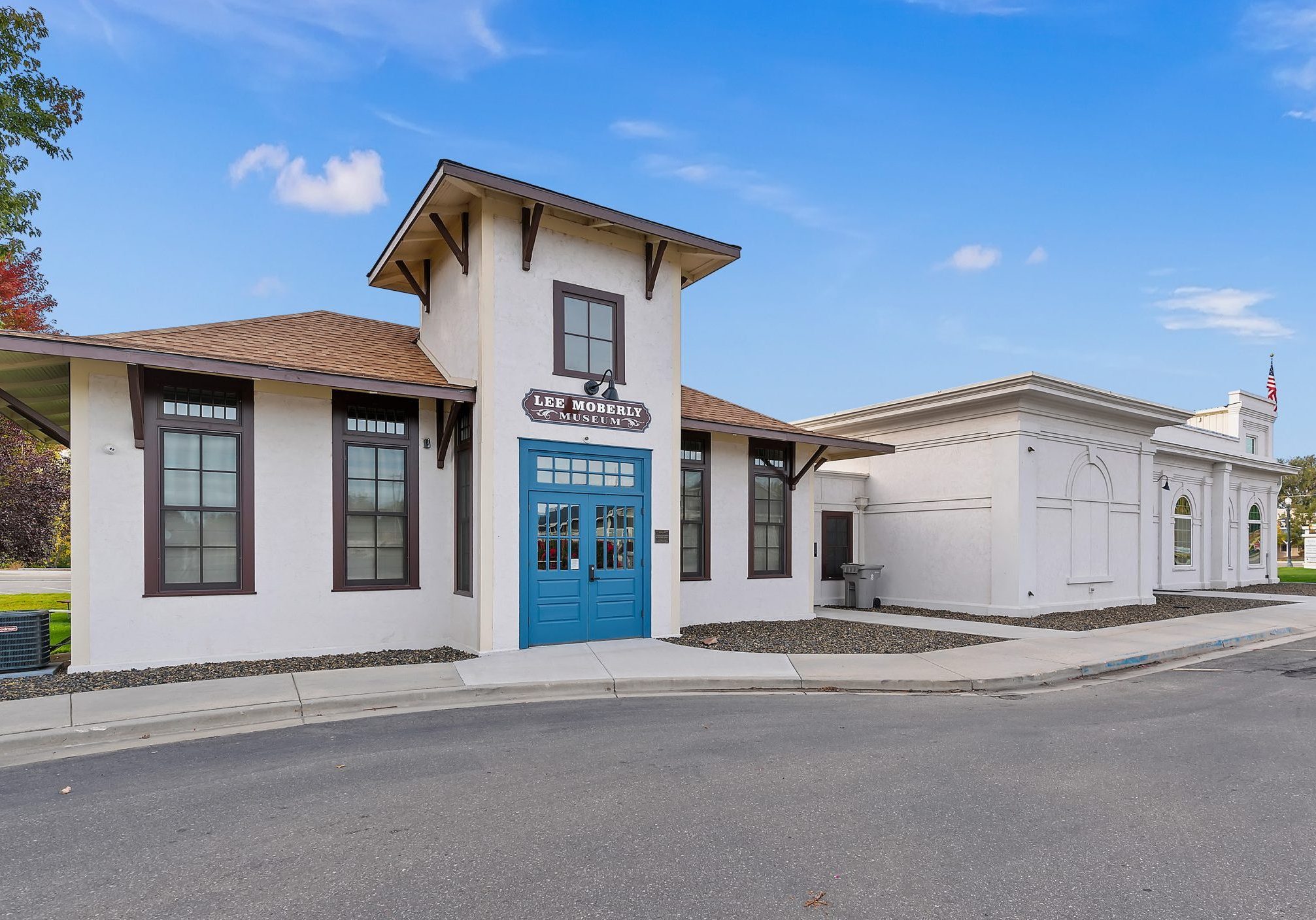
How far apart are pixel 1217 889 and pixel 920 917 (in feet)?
5.41

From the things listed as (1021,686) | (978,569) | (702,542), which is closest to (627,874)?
(1021,686)

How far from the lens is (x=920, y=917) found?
11.8 ft

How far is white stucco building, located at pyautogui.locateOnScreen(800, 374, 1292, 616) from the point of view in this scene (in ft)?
55.4

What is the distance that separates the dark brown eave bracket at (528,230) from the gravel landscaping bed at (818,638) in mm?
6086

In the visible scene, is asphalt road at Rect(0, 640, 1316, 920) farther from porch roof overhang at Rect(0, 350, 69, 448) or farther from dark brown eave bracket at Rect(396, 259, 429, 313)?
dark brown eave bracket at Rect(396, 259, 429, 313)

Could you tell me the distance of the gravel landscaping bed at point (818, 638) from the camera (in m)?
11.5

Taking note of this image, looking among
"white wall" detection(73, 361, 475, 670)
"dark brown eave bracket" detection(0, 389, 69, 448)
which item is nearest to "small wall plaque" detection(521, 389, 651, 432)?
"white wall" detection(73, 361, 475, 670)

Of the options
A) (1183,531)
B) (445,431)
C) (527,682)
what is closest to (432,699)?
(527,682)

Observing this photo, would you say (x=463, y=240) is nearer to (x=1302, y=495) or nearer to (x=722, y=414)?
(x=722, y=414)

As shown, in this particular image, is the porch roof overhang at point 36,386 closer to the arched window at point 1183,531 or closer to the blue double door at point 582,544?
the blue double door at point 582,544

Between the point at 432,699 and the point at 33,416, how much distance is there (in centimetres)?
692

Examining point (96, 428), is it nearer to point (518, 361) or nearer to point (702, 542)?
point (518, 361)

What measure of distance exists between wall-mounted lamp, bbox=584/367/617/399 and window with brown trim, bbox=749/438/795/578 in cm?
423

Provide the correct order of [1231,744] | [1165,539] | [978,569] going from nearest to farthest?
[1231,744], [978,569], [1165,539]
